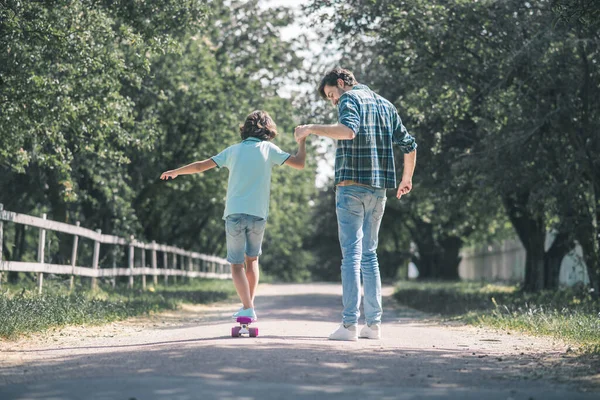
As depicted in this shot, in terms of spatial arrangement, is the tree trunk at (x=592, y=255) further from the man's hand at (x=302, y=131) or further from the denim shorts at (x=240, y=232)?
the man's hand at (x=302, y=131)

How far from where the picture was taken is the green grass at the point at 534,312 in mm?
9102

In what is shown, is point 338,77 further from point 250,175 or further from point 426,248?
point 426,248

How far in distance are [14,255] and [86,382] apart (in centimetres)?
1736

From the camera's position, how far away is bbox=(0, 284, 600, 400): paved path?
5.24 meters

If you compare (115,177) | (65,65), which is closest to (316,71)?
(115,177)

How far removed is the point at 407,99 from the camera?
663 inches

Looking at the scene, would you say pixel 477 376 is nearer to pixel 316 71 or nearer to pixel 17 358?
pixel 17 358

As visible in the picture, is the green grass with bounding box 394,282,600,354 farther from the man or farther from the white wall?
the white wall

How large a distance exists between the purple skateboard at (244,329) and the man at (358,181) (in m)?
0.72

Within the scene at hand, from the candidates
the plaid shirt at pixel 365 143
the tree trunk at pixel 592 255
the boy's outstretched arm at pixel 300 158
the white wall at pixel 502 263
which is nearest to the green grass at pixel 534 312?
the tree trunk at pixel 592 255

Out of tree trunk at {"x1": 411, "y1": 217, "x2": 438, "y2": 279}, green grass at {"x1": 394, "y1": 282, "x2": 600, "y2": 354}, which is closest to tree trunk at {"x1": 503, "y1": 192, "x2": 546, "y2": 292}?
green grass at {"x1": 394, "y1": 282, "x2": 600, "y2": 354}

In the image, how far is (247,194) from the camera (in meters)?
8.32

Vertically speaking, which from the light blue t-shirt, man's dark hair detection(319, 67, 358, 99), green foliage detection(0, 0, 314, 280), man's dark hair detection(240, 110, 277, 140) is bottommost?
the light blue t-shirt

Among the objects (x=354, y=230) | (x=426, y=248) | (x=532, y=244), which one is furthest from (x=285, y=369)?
(x=426, y=248)
